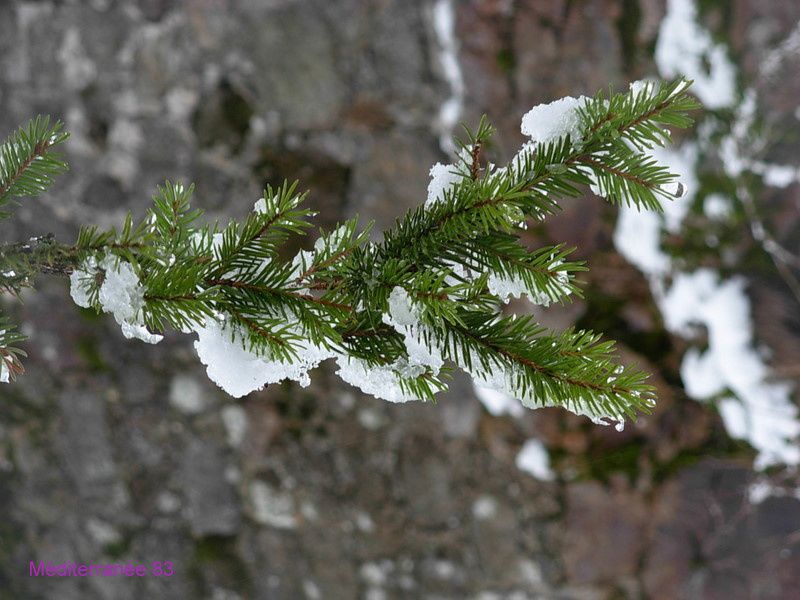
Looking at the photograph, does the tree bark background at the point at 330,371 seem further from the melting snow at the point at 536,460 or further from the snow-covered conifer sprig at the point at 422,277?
the snow-covered conifer sprig at the point at 422,277

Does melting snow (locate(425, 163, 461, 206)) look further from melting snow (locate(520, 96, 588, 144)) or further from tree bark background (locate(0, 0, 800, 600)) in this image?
tree bark background (locate(0, 0, 800, 600))

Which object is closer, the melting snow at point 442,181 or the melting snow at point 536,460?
the melting snow at point 442,181

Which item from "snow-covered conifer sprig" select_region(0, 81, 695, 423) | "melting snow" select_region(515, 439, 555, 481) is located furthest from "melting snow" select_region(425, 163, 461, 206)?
"melting snow" select_region(515, 439, 555, 481)

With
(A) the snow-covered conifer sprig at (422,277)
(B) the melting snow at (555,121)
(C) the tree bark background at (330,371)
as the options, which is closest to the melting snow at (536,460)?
(C) the tree bark background at (330,371)

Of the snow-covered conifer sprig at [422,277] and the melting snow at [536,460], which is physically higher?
the melting snow at [536,460]

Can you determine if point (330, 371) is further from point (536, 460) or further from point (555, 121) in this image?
point (555, 121)

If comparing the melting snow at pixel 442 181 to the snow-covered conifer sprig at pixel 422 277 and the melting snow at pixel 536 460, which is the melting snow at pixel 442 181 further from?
the melting snow at pixel 536 460
